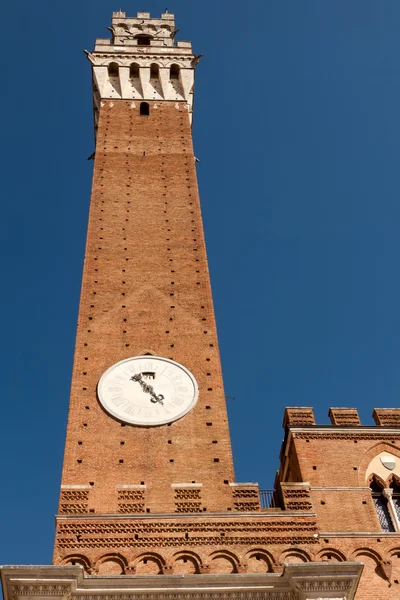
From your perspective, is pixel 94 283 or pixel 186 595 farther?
pixel 94 283

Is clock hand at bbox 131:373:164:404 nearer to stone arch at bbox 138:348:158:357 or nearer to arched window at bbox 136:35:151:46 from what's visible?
stone arch at bbox 138:348:158:357

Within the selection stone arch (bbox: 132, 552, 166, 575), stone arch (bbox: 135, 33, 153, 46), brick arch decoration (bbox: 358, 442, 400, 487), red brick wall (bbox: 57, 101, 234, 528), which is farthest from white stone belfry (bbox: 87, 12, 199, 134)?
stone arch (bbox: 132, 552, 166, 575)

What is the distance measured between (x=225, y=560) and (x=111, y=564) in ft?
5.58

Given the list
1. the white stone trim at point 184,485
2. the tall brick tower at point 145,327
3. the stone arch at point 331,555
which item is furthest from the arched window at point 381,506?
the white stone trim at point 184,485

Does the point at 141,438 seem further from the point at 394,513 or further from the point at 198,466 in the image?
the point at 394,513

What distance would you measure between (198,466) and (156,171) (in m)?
10.2

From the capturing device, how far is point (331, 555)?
13.8 m

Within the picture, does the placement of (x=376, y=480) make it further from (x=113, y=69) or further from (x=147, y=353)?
(x=113, y=69)

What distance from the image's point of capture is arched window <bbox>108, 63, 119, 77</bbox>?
27641mm

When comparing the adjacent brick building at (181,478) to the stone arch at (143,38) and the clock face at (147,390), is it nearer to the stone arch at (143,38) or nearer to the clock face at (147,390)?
the clock face at (147,390)

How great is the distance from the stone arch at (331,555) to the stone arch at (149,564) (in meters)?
2.49

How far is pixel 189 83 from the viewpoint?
27.3 metres

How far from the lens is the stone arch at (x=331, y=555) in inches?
539

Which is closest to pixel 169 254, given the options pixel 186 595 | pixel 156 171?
pixel 156 171
